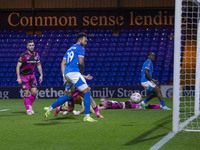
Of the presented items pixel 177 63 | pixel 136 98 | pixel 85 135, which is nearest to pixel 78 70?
pixel 85 135

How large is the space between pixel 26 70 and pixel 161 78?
1187cm

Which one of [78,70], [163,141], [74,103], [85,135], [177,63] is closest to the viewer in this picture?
[163,141]

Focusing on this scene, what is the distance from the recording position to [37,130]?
711 centimetres

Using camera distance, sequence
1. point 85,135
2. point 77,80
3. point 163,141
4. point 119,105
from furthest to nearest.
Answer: point 119,105 < point 77,80 < point 85,135 < point 163,141

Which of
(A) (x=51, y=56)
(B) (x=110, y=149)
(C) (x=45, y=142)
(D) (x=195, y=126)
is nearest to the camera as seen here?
(B) (x=110, y=149)

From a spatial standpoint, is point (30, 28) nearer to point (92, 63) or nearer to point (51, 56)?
point (51, 56)

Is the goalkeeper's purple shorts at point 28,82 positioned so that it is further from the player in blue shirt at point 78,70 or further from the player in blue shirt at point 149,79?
the player in blue shirt at point 149,79

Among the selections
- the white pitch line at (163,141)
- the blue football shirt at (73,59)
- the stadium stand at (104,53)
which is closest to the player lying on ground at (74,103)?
the blue football shirt at (73,59)

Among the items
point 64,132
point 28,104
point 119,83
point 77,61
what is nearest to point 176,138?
point 64,132

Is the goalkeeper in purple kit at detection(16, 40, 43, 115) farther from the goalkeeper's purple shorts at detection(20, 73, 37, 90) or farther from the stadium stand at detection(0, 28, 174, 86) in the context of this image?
the stadium stand at detection(0, 28, 174, 86)

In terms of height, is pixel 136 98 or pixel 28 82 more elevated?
pixel 28 82

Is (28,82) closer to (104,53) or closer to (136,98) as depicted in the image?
(136,98)

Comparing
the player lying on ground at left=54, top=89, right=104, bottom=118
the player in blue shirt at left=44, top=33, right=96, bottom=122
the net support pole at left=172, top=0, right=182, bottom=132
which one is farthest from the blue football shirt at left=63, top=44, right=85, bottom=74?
the net support pole at left=172, top=0, right=182, bottom=132

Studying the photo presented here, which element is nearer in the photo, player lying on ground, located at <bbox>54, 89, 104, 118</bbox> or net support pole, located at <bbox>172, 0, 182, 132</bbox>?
net support pole, located at <bbox>172, 0, 182, 132</bbox>
